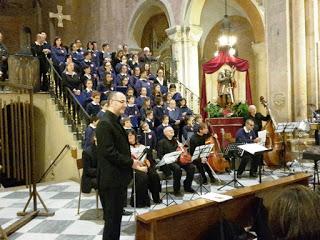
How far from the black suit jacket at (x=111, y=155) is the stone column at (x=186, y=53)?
1125cm

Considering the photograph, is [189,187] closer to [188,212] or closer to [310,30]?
[188,212]

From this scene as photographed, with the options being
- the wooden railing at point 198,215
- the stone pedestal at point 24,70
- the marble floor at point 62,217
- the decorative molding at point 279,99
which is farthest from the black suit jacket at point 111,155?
the decorative molding at point 279,99

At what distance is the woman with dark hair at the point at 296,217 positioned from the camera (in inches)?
62.2

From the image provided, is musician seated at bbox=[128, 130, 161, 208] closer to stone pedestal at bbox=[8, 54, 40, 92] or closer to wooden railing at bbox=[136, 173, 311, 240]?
wooden railing at bbox=[136, 173, 311, 240]

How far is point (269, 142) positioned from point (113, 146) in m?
6.13

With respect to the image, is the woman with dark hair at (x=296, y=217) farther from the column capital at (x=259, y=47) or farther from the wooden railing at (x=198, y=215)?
the column capital at (x=259, y=47)

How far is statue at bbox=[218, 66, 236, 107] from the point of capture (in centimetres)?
1238

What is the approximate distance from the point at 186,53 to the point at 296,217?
13.6 meters

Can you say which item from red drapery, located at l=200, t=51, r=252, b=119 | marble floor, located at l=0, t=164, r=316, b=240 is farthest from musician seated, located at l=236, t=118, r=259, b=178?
red drapery, located at l=200, t=51, r=252, b=119

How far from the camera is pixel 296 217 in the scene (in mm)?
1600

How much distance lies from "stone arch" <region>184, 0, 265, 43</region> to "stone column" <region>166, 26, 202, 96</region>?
350 mm

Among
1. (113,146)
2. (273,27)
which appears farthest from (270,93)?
(113,146)

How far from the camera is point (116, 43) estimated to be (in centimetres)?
1783

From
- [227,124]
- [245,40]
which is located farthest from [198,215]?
[245,40]
